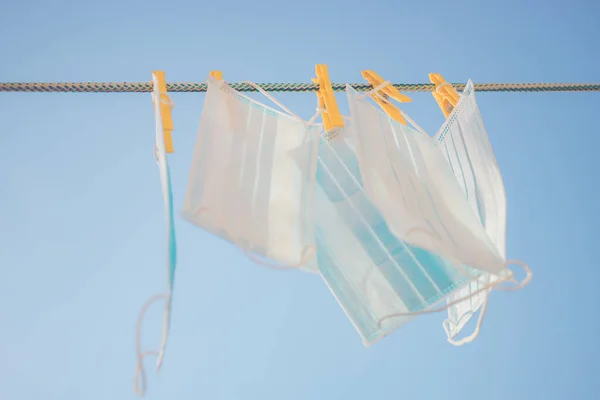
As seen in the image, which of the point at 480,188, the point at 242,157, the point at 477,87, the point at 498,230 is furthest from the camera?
the point at 477,87

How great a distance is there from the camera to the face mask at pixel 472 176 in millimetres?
1690

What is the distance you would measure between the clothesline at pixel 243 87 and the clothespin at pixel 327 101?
0.08ft

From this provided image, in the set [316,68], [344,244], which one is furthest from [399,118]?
[344,244]

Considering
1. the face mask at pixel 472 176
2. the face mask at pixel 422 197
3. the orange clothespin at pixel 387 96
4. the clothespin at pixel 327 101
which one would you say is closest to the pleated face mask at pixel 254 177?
the clothespin at pixel 327 101

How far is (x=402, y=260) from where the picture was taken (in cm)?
167

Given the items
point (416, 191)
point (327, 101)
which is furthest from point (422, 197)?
point (327, 101)

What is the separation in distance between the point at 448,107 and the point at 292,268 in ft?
3.13

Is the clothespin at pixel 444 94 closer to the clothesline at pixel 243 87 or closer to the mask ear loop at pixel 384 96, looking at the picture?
the clothesline at pixel 243 87

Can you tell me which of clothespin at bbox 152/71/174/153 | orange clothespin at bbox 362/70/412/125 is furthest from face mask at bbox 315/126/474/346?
clothespin at bbox 152/71/174/153

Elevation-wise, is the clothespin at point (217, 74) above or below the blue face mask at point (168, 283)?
above

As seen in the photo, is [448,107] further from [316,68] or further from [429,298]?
[429,298]

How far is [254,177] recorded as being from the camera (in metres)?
1.54

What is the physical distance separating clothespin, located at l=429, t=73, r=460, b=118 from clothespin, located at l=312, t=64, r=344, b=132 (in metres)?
0.40

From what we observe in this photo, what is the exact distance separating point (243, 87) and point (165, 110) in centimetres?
27
